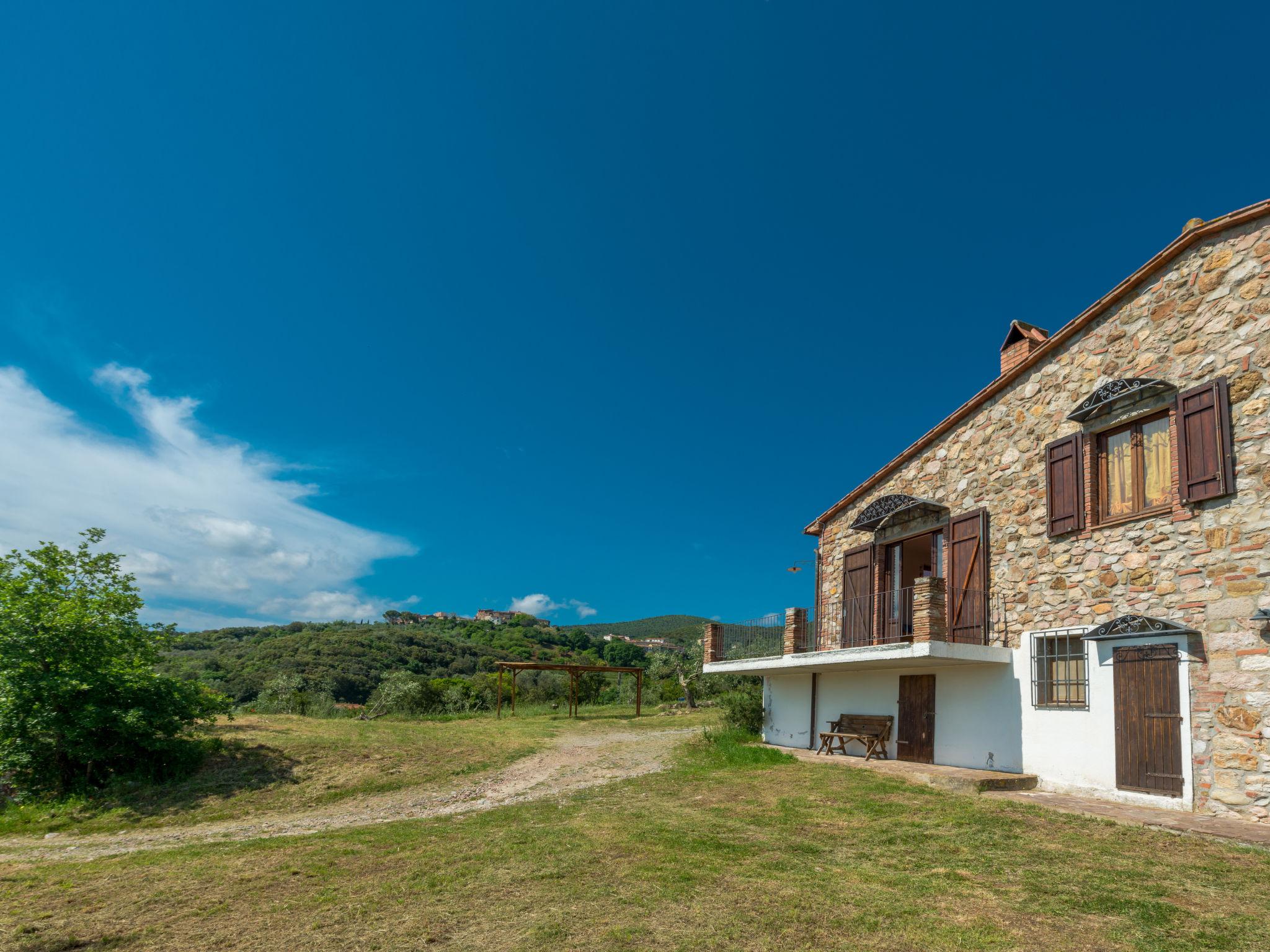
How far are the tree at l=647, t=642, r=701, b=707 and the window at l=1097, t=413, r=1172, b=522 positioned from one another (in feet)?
72.5

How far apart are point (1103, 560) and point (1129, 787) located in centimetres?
288

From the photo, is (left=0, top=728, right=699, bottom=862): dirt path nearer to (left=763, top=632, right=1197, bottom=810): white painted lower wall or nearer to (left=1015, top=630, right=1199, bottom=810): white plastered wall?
(left=763, top=632, right=1197, bottom=810): white painted lower wall

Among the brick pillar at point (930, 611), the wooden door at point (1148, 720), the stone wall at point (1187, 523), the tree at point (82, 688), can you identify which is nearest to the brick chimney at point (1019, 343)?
the stone wall at point (1187, 523)

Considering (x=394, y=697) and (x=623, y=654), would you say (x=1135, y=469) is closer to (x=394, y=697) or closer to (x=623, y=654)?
(x=394, y=697)

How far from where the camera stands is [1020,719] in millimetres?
11383

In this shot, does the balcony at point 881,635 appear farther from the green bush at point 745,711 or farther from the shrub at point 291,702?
the shrub at point 291,702

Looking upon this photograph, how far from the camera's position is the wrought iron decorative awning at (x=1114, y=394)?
9.95 m

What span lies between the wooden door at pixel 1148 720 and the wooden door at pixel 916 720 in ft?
12.2

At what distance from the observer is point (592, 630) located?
79.2 m

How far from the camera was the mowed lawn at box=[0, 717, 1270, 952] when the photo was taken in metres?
4.98

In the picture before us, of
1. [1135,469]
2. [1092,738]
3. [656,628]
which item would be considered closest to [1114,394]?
[1135,469]

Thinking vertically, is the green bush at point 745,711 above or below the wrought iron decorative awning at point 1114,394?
below

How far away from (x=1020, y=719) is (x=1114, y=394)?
4.94 meters

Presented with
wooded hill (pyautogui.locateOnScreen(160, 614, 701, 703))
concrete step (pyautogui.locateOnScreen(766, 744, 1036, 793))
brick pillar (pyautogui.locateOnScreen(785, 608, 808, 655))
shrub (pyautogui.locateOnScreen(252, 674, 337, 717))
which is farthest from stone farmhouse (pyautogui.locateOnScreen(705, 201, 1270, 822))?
wooded hill (pyautogui.locateOnScreen(160, 614, 701, 703))
